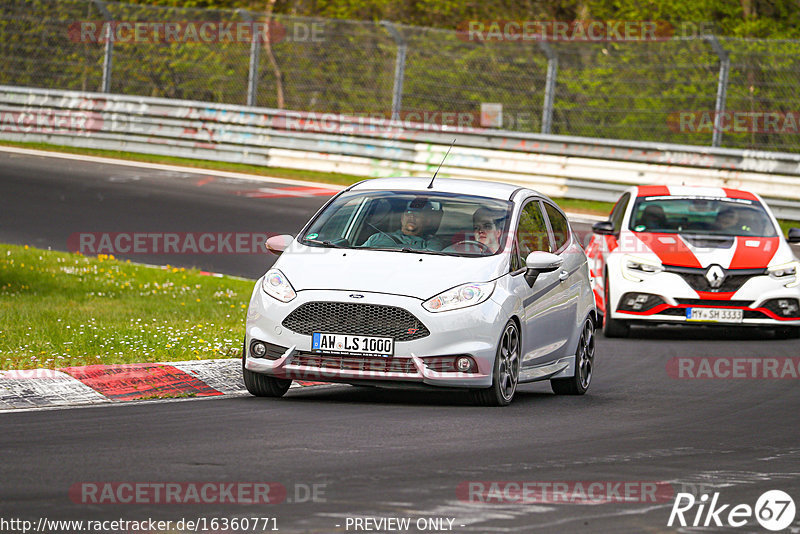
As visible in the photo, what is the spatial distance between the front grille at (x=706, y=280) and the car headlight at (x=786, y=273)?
0.85ft

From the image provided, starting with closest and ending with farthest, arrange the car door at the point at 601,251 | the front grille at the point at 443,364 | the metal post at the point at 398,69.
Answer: the front grille at the point at 443,364 < the car door at the point at 601,251 < the metal post at the point at 398,69

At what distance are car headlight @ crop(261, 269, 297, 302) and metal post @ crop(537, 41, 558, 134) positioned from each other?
16938 millimetres

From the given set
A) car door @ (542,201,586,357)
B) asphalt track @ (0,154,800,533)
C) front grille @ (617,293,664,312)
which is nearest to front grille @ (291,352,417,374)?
asphalt track @ (0,154,800,533)

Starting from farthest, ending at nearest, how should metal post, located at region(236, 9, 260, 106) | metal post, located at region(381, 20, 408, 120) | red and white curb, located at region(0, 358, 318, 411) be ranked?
metal post, located at region(236, 9, 260, 106)
metal post, located at region(381, 20, 408, 120)
red and white curb, located at region(0, 358, 318, 411)

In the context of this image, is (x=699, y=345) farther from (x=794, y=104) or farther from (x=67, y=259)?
(x=794, y=104)

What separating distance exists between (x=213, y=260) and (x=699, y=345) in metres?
7.17

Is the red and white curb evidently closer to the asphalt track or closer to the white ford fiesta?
the asphalt track

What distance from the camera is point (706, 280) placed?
15227 mm

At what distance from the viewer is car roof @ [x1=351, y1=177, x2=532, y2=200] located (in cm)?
1106

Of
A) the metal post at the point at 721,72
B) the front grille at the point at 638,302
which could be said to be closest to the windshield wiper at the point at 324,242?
the front grille at the point at 638,302

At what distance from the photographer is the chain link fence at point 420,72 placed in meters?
25.1

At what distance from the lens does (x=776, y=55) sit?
24.5 meters

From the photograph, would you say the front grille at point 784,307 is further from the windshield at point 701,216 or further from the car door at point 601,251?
Answer: the car door at point 601,251

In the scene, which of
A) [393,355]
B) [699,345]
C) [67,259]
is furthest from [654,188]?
[393,355]
